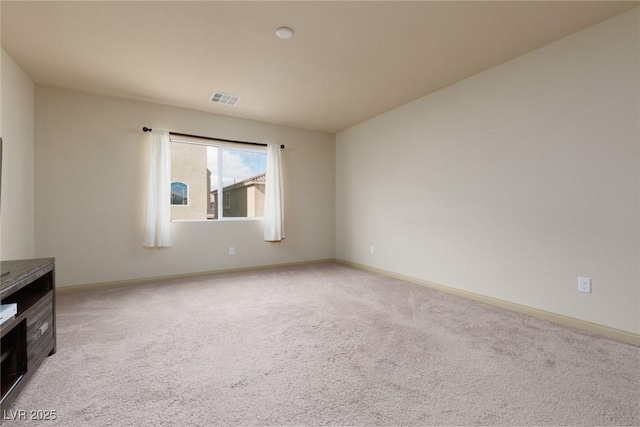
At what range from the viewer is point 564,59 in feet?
8.09

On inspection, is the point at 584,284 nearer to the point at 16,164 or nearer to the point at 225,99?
the point at 225,99

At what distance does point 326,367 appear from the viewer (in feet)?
5.94

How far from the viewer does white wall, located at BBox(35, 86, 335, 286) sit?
338 centimetres

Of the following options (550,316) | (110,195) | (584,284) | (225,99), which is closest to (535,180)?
(584,284)

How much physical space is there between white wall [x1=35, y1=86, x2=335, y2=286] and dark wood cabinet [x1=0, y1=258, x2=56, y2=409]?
181cm

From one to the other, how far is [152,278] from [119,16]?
3.00m

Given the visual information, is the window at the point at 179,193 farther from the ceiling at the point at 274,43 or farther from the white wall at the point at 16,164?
the white wall at the point at 16,164

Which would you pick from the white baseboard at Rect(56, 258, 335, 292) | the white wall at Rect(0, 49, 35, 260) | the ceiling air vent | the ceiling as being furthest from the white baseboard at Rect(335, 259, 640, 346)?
the white wall at Rect(0, 49, 35, 260)

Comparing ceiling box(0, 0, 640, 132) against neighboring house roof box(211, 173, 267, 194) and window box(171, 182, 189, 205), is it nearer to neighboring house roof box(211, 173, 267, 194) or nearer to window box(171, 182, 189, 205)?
window box(171, 182, 189, 205)

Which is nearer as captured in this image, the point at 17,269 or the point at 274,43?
the point at 17,269

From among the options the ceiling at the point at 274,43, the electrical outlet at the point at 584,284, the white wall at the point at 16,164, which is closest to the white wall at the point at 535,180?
the electrical outlet at the point at 584,284

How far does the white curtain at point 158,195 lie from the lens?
3.76m

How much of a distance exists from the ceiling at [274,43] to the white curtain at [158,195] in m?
0.61

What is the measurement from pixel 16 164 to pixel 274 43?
2789mm
